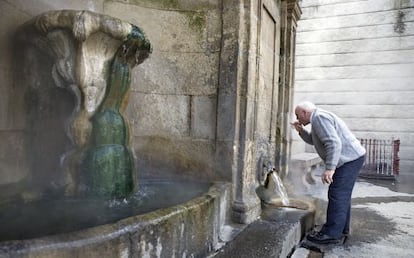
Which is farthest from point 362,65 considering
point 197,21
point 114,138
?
point 114,138

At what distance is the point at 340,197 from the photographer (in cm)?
320

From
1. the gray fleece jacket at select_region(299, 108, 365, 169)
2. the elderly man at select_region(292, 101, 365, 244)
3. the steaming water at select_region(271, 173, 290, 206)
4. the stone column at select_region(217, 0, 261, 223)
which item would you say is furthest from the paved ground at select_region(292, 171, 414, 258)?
the stone column at select_region(217, 0, 261, 223)

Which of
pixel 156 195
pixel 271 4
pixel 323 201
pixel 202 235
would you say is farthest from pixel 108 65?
pixel 323 201

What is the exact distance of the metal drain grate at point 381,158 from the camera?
8.33 meters

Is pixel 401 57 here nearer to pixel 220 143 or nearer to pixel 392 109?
pixel 392 109

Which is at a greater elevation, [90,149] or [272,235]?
[90,149]

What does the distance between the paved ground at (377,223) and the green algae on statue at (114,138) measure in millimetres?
1654

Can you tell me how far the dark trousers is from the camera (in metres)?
3.18

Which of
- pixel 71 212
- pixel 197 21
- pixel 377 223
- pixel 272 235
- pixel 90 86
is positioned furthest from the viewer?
pixel 377 223

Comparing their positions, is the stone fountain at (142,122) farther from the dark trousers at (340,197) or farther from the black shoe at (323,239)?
the dark trousers at (340,197)

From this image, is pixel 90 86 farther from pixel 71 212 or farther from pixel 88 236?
pixel 88 236

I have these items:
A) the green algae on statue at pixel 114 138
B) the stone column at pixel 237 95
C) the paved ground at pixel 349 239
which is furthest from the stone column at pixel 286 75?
the green algae on statue at pixel 114 138

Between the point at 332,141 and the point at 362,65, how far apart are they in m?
8.16

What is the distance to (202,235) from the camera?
97.4 inches
